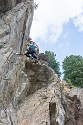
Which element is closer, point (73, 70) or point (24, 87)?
point (24, 87)

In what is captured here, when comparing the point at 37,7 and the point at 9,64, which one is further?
the point at 37,7

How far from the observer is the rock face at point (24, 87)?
55.5 feet

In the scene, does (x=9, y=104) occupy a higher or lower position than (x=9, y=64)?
lower

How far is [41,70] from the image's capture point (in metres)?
23.1

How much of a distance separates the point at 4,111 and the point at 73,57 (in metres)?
37.2

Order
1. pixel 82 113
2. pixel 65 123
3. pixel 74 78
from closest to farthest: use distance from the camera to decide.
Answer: pixel 65 123 < pixel 82 113 < pixel 74 78

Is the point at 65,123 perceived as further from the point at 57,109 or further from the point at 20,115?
the point at 20,115

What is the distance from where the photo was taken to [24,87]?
20.0m

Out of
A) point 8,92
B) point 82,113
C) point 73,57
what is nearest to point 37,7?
point 82,113

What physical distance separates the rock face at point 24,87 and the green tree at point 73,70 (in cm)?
1469

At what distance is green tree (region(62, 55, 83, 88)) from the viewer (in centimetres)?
4191

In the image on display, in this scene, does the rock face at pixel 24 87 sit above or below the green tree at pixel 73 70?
below

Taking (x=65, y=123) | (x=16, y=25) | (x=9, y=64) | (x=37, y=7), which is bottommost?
(x=65, y=123)

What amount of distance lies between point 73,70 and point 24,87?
85.5ft
